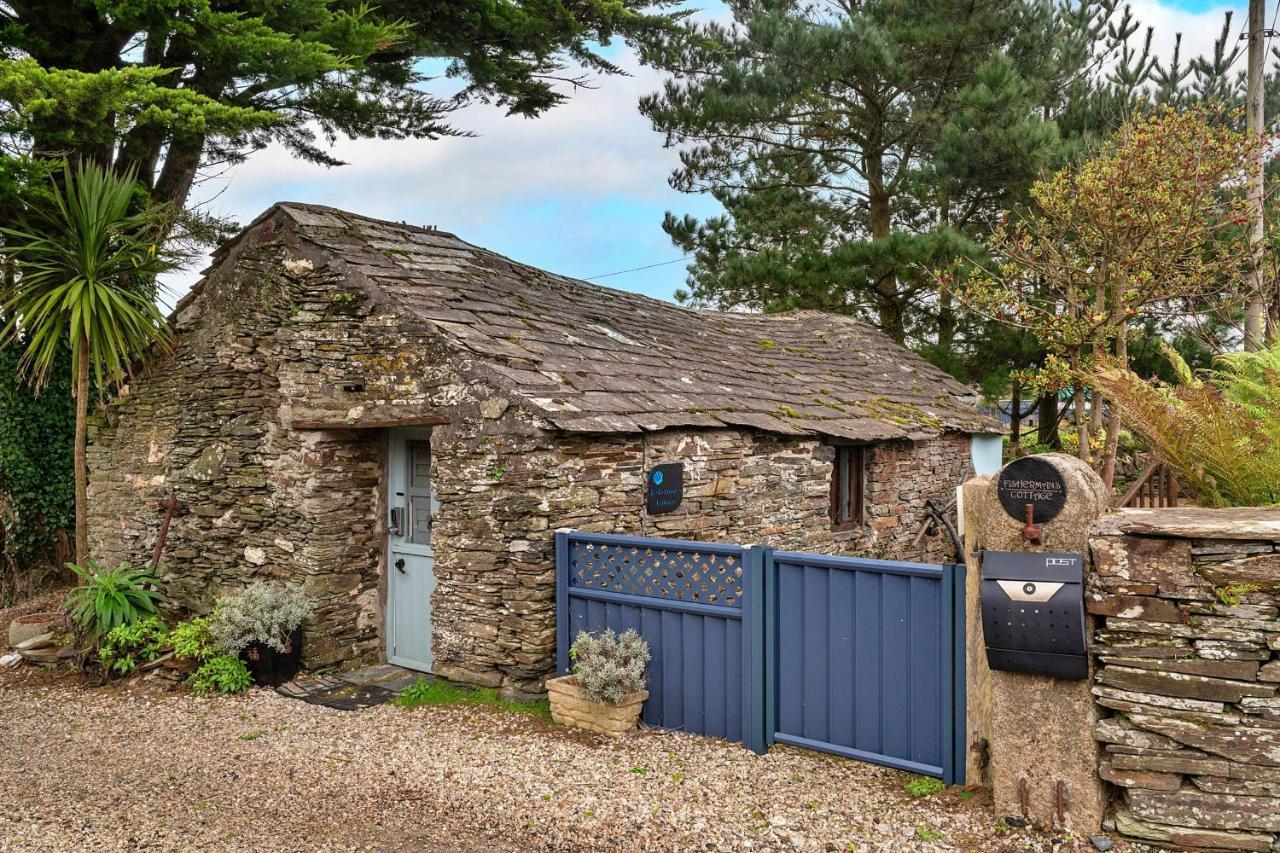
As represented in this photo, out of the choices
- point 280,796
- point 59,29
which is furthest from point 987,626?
point 59,29

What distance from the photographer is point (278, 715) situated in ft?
20.6

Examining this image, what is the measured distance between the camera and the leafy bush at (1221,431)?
5.50 m

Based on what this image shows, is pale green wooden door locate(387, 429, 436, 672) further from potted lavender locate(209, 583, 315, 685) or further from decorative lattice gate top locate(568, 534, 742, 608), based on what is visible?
decorative lattice gate top locate(568, 534, 742, 608)

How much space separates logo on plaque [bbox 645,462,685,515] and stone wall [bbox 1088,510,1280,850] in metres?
3.66

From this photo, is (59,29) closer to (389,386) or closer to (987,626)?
(389,386)

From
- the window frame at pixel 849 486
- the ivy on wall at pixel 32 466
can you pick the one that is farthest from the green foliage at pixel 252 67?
the window frame at pixel 849 486

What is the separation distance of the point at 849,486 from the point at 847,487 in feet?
0.17

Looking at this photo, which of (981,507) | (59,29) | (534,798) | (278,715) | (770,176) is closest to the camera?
(981,507)

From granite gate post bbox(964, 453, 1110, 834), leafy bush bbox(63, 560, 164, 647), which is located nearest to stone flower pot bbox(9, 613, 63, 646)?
leafy bush bbox(63, 560, 164, 647)

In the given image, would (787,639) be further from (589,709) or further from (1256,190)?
(1256,190)

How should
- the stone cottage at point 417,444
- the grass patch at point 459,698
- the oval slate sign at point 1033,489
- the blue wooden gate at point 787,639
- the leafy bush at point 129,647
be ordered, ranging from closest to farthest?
the oval slate sign at point 1033,489, the blue wooden gate at point 787,639, the grass patch at point 459,698, the stone cottage at point 417,444, the leafy bush at point 129,647

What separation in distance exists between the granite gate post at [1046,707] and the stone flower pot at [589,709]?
90.2 inches

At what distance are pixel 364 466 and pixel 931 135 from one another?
1367 centimetres

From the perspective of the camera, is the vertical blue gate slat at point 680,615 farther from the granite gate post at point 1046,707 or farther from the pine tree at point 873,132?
the pine tree at point 873,132
